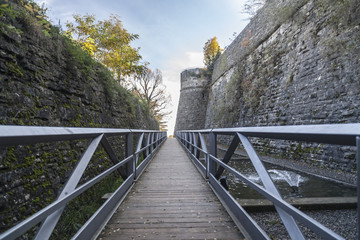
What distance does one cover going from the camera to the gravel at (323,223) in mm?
2398

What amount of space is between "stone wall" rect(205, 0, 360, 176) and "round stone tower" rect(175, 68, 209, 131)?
36.6 ft

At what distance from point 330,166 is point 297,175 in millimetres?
872

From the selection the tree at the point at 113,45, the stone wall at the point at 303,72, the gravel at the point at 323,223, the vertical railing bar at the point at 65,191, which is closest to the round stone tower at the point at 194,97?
the stone wall at the point at 303,72

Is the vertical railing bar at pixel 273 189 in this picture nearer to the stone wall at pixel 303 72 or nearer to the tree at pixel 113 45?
the stone wall at pixel 303 72

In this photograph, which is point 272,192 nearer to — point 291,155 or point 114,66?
point 291,155

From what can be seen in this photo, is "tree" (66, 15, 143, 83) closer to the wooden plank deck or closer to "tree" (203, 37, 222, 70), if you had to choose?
the wooden plank deck

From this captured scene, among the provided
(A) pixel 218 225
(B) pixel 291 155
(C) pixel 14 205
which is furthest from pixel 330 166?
(C) pixel 14 205

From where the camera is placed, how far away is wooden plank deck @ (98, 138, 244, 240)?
172 cm

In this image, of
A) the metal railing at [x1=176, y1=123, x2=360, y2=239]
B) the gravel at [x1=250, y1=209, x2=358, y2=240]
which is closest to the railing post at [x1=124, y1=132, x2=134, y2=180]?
the metal railing at [x1=176, y1=123, x2=360, y2=239]

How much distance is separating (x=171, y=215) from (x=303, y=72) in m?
6.70

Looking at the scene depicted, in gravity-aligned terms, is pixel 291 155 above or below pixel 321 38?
below

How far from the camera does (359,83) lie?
4.45 m

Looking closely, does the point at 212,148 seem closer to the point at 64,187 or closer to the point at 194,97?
the point at 64,187

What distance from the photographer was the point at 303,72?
6430 millimetres
